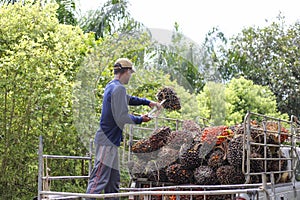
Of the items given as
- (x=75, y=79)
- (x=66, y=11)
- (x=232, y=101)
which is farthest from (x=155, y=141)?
(x=66, y=11)

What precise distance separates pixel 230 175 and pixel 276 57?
16.8 meters

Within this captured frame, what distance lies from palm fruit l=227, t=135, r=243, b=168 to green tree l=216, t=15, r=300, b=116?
14.8 metres

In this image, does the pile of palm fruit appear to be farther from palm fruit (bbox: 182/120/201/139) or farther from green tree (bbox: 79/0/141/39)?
green tree (bbox: 79/0/141/39)

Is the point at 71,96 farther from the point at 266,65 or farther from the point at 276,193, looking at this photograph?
the point at 266,65

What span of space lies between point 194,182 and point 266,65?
16.2 m

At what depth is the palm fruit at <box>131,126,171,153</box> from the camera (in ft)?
18.7

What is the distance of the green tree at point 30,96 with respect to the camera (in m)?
9.12

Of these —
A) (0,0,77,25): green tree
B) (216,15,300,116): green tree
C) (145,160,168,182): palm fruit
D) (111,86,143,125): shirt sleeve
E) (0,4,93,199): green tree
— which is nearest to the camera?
(111,86,143,125): shirt sleeve

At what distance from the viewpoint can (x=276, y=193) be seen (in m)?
5.19

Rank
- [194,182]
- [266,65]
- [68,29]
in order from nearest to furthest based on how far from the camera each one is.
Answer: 1. [194,182]
2. [68,29]
3. [266,65]

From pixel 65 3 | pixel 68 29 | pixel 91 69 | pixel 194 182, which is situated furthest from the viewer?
pixel 65 3

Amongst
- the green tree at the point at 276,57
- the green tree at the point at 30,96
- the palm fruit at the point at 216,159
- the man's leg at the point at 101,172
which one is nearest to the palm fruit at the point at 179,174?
the palm fruit at the point at 216,159

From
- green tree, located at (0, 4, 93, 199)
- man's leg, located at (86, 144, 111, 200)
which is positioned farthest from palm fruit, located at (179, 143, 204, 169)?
green tree, located at (0, 4, 93, 199)

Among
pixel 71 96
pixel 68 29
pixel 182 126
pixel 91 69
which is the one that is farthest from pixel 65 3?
pixel 182 126
